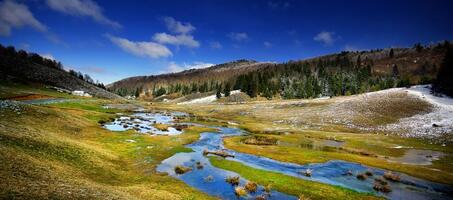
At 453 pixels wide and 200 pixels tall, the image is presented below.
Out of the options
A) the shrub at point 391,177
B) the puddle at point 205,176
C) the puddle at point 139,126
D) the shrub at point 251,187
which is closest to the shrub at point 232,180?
the puddle at point 205,176

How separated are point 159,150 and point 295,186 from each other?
83.4ft

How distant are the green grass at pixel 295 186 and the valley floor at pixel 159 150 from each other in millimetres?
133

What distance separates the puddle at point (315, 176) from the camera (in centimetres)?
3338

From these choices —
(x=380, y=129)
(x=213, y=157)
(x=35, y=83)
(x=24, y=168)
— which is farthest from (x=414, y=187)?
(x=35, y=83)

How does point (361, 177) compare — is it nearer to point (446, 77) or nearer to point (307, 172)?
point (307, 172)

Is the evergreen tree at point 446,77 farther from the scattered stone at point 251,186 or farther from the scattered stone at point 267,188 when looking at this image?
the scattered stone at point 251,186

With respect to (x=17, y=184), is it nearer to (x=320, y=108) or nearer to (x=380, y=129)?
(x=380, y=129)

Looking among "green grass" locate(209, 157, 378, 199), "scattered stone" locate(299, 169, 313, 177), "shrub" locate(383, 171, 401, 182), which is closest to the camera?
"green grass" locate(209, 157, 378, 199)

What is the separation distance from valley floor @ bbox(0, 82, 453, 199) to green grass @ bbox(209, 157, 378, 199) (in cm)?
13

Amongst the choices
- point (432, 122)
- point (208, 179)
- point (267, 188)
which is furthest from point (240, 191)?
point (432, 122)

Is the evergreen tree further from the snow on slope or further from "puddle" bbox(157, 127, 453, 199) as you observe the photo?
"puddle" bbox(157, 127, 453, 199)

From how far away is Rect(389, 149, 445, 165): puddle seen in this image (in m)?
51.2

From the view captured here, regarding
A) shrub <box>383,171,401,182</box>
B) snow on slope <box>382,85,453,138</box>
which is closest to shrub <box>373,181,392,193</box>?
shrub <box>383,171,401,182</box>

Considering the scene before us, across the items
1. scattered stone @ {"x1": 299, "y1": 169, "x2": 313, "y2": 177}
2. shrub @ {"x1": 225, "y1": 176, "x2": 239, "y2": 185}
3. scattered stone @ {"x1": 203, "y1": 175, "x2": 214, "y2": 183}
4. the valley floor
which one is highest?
the valley floor
